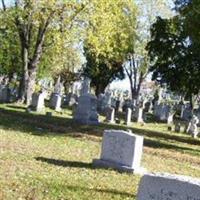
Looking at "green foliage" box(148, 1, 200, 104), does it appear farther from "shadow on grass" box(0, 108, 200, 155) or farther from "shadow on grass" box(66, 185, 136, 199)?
"shadow on grass" box(66, 185, 136, 199)

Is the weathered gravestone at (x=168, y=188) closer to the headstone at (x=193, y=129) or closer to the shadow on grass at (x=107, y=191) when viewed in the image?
the shadow on grass at (x=107, y=191)

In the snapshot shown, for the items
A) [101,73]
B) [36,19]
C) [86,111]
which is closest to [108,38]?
[36,19]

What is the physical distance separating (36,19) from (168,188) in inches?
1044

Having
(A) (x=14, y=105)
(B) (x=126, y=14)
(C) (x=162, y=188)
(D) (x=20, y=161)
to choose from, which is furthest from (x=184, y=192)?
(B) (x=126, y=14)

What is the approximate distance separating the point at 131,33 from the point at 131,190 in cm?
4229

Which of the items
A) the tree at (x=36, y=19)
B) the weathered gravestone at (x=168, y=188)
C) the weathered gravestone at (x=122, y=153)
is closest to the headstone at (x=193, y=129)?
the tree at (x=36, y=19)

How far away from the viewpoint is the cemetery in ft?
35.1

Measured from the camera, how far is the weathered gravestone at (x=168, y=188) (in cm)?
594

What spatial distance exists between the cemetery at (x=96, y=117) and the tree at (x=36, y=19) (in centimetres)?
6

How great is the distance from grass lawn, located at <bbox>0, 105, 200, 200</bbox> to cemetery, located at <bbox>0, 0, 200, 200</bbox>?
27mm

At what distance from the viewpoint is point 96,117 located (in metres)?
27.4

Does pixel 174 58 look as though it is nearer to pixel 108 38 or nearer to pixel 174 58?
pixel 174 58

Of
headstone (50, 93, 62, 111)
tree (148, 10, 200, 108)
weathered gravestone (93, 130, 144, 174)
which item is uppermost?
tree (148, 10, 200, 108)

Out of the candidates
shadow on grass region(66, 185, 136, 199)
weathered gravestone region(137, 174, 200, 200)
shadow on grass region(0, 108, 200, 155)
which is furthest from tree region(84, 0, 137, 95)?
weathered gravestone region(137, 174, 200, 200)
